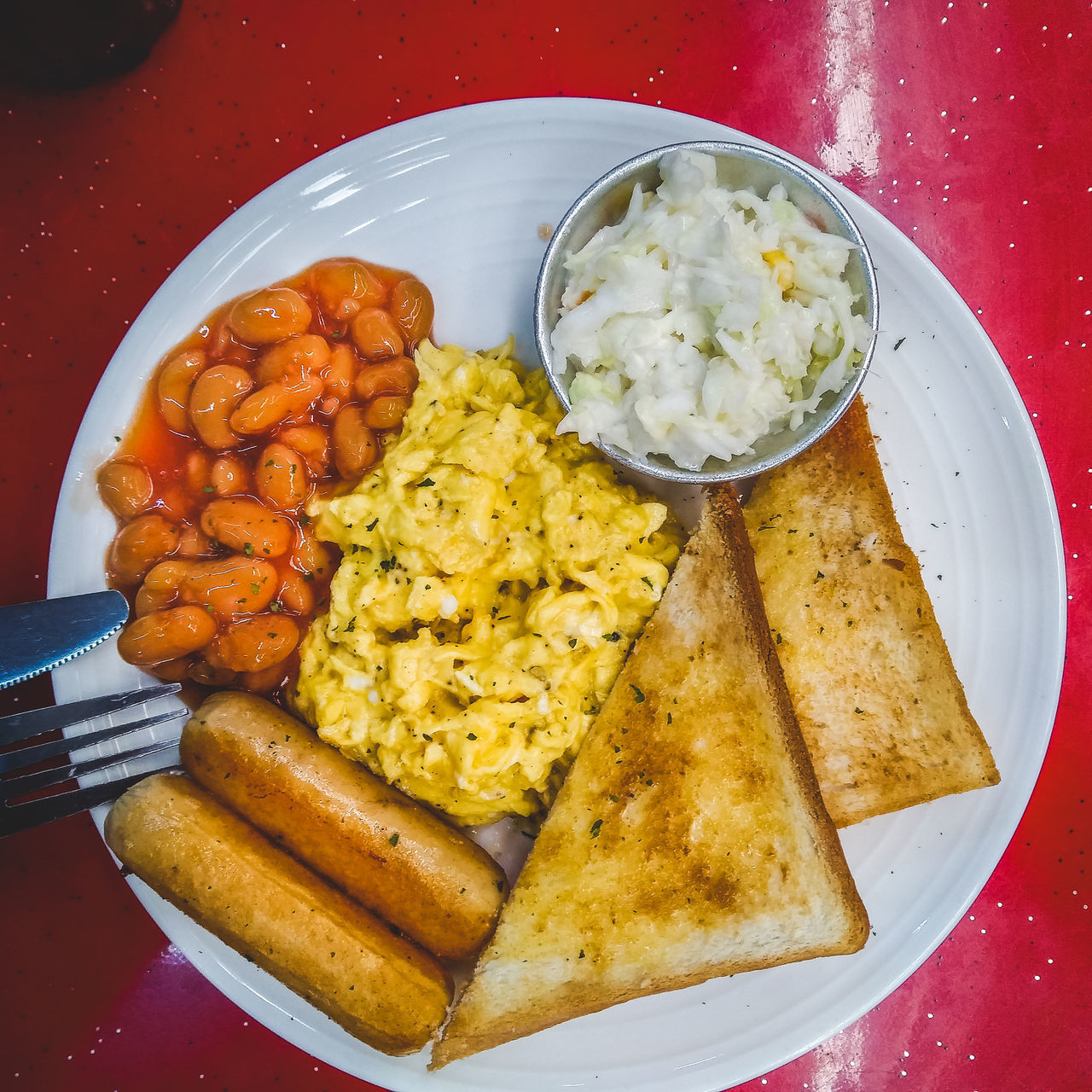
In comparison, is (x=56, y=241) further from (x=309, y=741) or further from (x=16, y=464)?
(x=309, y=741)

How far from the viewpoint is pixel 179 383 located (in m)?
2.19

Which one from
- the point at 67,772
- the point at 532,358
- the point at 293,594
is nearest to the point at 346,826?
the point at 293,594

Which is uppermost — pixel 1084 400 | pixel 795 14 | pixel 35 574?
pixel 795 14

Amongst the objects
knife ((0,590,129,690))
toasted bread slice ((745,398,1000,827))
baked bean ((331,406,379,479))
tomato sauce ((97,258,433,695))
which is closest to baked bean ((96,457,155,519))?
tomato sauce ((97,258,433,695))

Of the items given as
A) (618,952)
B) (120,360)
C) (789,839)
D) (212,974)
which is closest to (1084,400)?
(789,839)

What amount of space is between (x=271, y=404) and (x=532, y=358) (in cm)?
77

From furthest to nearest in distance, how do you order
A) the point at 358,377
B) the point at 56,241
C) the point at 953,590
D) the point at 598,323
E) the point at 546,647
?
1. the point at 56,241
2. the point at 953,590
3. the point at 358,377
4. the point at 546,647
5. the point at 598,323

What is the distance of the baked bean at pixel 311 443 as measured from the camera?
2.16 m

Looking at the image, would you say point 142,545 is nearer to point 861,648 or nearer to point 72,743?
point 72,743

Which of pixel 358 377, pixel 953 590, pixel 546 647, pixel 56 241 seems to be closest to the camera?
pixel 546 647

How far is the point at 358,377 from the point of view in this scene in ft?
7.16

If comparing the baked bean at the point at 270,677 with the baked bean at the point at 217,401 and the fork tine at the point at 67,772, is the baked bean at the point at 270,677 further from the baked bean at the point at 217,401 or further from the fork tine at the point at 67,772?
the baked bean at the point at 217,401

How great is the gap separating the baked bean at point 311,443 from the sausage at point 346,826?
2.31 ft

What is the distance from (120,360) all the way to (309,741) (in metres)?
1.23
